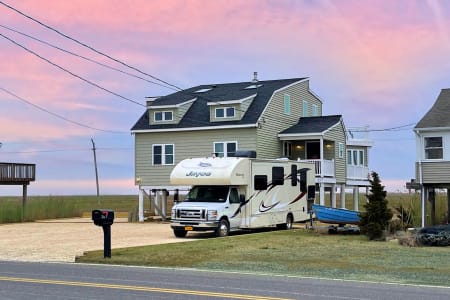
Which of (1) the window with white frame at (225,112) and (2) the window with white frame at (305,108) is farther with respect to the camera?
(2) the window with white frame at (305,108)

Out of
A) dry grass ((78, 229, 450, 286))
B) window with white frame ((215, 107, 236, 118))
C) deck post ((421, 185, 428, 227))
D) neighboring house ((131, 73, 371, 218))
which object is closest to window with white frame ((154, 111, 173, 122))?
neighboring house ((131, 73, 371, 218))

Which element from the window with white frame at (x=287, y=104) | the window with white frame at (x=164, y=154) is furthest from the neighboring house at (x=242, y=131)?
the window with white frame at (x=287, y=104)

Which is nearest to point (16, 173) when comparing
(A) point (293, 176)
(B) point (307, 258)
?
(A) point (293, 176)

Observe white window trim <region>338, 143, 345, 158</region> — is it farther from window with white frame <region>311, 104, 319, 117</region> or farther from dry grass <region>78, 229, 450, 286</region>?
dry grass <region>78, 229, 450, 286</region>

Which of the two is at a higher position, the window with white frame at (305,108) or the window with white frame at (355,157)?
the window with white frame at (305,108)

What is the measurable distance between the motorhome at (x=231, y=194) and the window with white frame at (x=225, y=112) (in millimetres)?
8770

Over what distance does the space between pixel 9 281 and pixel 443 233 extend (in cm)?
1421

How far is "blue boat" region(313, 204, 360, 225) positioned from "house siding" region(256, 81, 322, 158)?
10.5 m

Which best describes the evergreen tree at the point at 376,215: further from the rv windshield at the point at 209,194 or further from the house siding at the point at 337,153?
the house siding at the point at 337,153

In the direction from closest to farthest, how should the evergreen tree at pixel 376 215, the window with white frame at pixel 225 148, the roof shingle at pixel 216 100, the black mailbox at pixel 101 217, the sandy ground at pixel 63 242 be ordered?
the black mailbox at pixel 101 217
the sandy ground at pixel 63 242
the evergreen tree at pixel 376 215
the window with white frame at pixel 225 148
the roof shingle at pixel 216 100

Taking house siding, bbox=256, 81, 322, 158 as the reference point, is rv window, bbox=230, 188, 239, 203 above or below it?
below

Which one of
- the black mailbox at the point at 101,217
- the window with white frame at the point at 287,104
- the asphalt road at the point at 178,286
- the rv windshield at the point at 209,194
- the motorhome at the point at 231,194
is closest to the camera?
the asphalt road at the point at 178,286

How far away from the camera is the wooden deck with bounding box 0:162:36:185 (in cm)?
4069

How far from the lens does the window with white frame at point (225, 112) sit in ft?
125
